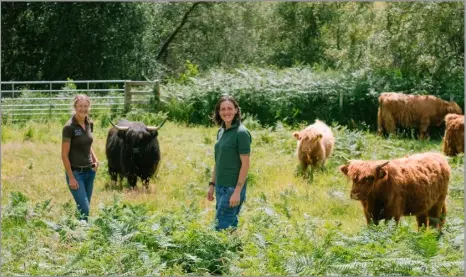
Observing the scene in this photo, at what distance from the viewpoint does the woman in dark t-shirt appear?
8336mm

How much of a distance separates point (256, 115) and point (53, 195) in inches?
479

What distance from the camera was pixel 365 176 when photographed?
8.28m

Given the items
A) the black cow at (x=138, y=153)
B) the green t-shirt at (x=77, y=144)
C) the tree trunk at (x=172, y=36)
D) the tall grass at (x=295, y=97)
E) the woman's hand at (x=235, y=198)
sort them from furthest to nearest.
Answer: the tree trunk at (x=172, y=36)
the tall grass at (x=295, y=97)
the black cow at (x=138, y=153)
the green t-shirt at (x=77, y=144)
the woman's hand at (x=235, y=198)

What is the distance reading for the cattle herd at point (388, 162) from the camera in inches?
333

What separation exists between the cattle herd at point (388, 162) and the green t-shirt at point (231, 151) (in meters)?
1.68

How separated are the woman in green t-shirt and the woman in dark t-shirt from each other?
Result: 187cm

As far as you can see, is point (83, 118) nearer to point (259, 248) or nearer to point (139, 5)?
point (259, 248)

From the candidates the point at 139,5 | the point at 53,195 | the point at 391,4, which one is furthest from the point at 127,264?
the point at 139,5

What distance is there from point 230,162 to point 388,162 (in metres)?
2.35

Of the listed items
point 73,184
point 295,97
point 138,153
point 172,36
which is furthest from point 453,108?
point 172,36

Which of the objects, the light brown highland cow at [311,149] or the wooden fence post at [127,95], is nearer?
the light brown highland cow at [311,149]

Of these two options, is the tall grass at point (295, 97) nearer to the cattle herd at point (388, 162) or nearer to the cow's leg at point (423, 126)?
the cattle herd at point (388, 162)

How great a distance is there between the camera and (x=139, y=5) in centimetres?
3462

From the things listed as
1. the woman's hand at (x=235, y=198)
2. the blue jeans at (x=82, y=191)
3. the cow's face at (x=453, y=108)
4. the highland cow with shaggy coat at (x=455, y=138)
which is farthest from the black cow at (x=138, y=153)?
the cow's face at (x=453, y=108)
